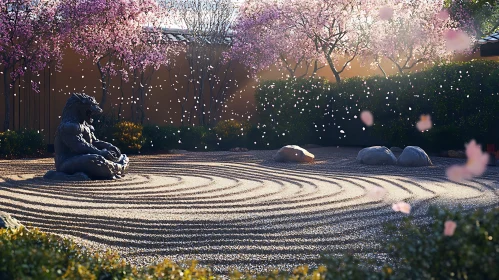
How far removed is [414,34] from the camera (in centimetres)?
1958

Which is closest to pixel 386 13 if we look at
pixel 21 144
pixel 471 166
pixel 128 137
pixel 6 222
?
pixel 471 166

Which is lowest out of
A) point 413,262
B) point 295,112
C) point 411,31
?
point 413,262

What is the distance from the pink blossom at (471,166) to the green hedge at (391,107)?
0.75 feet

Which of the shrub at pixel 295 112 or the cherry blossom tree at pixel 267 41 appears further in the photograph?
the cherry blossom tree at pixel 267 41

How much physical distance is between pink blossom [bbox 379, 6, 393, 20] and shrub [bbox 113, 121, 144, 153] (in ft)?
27.5

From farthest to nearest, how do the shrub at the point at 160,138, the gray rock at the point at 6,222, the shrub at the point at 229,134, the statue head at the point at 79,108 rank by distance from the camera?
the shrub at the point at 229,134 < the shrub at the point at 160,138 < the statue head at the point at 79,108 < the gray rock at the point at 6,222

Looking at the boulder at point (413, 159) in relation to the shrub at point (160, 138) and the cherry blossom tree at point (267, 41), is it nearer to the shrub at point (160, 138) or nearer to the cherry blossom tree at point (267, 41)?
the shrub at point (160, 138)

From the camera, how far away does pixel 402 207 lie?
7215 millimetres

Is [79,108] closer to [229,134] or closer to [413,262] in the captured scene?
[229,134]

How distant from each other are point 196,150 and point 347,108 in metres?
4.14

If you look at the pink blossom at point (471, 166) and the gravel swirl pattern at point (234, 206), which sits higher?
the pink blossom at point (471, 166)

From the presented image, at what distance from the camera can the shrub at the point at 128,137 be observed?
14898 mm

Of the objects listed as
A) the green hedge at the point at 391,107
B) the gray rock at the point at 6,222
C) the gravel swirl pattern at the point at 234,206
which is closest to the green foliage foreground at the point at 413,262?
the gravel swirl pattern at the point at 234,206

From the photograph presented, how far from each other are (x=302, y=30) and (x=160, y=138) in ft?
17.5
